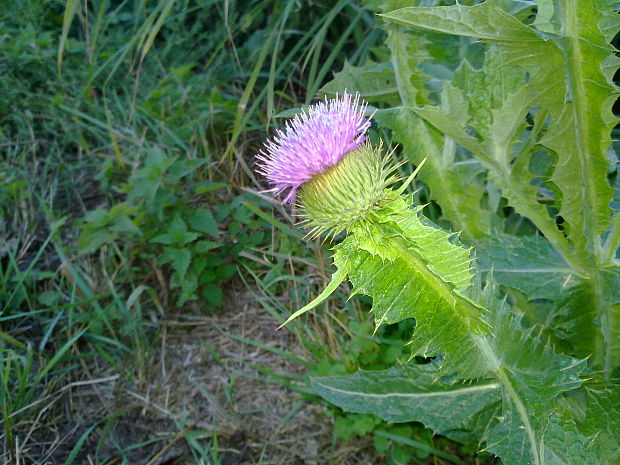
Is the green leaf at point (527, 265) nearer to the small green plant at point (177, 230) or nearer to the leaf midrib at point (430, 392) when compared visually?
the leaf midrib at point (430, 392)

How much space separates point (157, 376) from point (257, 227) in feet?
2.47

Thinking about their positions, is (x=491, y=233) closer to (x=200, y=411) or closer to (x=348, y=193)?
(x=348, y=193)

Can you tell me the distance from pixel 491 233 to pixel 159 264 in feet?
4.40

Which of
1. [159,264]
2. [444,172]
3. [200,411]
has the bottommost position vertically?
[200,411]

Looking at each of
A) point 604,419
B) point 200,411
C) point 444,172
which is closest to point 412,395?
point 604,419

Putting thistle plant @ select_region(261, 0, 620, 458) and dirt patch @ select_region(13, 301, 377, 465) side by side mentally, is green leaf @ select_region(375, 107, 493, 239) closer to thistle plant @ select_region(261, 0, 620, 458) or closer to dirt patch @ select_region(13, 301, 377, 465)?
thistle plant @ select_region(261, 0, 620, 458)

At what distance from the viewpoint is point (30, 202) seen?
2951 mm

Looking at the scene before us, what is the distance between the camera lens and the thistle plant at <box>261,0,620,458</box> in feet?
4.16

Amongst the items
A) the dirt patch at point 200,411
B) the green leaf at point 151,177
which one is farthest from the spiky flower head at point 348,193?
the green leaf at point 151,177

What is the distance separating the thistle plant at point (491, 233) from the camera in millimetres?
1268

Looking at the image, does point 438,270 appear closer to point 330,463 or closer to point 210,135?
point 330,463

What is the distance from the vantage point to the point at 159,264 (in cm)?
251

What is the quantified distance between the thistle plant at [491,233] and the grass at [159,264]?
0.51 metres

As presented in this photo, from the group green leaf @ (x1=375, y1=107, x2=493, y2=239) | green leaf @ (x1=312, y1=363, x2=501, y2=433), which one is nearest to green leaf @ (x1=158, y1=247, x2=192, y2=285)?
green leaf @ (x1=312, y1=363, x2=501, y2=433)
